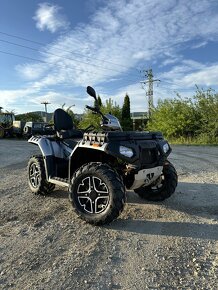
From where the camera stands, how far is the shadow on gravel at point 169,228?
405cm

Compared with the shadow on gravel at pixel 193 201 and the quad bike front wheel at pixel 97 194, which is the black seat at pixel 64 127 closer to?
the quad bike front wheel at pixel 97 194

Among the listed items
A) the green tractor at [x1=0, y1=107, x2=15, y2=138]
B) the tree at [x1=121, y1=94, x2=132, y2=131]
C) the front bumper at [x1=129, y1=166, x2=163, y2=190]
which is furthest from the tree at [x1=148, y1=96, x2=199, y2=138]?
the front bumper at [x1=129, y1=166, x2=163, y2=190]

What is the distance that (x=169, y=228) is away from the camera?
14.0ft

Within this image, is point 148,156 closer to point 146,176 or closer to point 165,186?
point 146,176

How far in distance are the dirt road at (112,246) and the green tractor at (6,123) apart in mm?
27233

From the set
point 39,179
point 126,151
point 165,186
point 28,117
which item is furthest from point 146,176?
point 28,117

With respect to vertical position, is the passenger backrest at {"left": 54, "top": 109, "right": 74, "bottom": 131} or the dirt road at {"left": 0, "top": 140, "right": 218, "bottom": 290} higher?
the passenger backrest at {"left": 54, "top": 109, "right": 74, "bottom": 131}

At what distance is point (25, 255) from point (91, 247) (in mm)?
713

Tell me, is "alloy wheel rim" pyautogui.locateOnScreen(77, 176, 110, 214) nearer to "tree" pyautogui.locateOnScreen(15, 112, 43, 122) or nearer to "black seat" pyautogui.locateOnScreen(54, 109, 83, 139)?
"black seat" pyautogui.locateOnScreen(54, 109, 83, 139)

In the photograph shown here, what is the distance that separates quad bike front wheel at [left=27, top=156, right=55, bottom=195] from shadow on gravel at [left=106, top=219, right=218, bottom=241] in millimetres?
1822

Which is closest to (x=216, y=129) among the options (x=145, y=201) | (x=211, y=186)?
(x=211, y=186)

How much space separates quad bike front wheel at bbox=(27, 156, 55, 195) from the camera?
5.80 m

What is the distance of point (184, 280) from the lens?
2936mm

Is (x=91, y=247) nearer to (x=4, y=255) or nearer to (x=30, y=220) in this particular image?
(x=4, y=255)
